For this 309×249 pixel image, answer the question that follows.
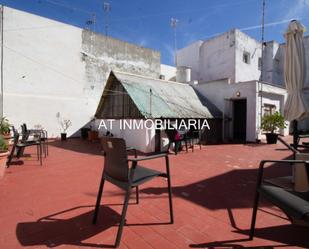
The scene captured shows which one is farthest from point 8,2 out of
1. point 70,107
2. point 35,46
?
point 70,107

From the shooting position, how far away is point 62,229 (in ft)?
8.55

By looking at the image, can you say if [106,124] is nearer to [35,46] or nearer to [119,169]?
[35,46]

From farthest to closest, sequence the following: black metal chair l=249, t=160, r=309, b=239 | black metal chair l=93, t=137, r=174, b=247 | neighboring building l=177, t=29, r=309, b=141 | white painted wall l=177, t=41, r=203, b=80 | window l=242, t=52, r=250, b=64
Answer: white painted wall l=177, t=41, r=203, b=80
window l=242, t=52, r=250, b=64
neighboring building l=177, t=29, r=309, b=141
black metal chair l=93, t=137, r=174, b=247
black metal chair l=249, t=160, r=309, b=239

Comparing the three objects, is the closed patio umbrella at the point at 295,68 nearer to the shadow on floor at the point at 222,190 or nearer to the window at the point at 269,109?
the shadow on floor at the point at 222,190

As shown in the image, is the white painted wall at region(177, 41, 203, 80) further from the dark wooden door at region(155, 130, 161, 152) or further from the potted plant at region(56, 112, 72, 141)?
the dark wooden door at region(155, 130, 161, 152)

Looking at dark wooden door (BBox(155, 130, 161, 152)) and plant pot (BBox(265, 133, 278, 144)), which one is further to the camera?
plant pot (BBox(265, 133, 278, 144))

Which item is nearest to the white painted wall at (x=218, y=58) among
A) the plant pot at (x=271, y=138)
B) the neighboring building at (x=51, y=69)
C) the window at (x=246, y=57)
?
the window at (x=246, y=57)

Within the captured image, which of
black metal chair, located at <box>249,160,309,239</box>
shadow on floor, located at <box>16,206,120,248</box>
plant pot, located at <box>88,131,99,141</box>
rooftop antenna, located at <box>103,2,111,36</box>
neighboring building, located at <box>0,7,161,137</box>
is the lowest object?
shadow on floor, located at <box>16,206,120,248</box>

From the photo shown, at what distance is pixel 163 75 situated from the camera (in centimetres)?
2158

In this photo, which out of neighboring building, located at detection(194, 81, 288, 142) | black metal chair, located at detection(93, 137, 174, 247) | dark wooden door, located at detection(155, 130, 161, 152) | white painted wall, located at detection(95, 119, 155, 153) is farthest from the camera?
neighboring building, located at detection(194, 81, 288, 142)

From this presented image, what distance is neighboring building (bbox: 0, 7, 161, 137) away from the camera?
40.5 ft

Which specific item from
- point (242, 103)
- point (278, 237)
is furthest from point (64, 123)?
point (278, 237)

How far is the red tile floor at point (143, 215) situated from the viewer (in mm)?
2393

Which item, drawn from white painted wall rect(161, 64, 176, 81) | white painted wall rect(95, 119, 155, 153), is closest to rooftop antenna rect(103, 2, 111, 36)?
white painted wall rect(161, 64, 176, 81)
